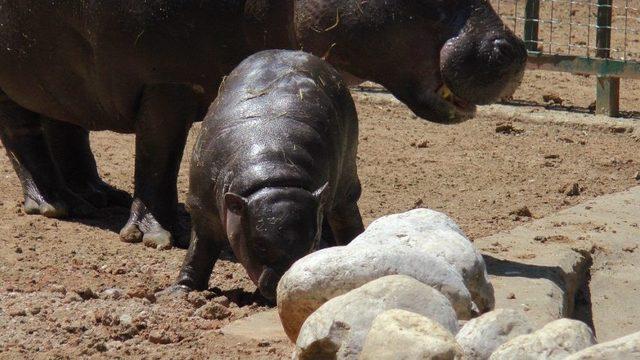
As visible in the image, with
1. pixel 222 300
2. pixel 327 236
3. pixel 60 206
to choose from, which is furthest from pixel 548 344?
pixel 60 206

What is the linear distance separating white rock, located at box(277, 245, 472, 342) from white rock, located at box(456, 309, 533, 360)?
17.3 inches

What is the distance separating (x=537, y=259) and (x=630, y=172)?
304 cm

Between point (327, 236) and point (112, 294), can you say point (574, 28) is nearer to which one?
point (327, 236)

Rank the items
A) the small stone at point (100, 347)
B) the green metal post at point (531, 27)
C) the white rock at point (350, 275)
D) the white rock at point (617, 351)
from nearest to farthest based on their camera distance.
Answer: the white rock at point (617, 351) → the white rock at point (350, 275) → the small stone at point (100, 347) → the green metal post at point (531, 27)

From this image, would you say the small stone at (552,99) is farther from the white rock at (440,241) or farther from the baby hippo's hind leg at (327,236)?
the white rock at (440,241)

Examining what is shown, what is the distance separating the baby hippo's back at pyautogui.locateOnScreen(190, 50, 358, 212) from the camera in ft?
17.7

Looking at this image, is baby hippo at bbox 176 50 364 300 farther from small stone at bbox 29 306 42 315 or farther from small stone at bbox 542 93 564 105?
small stone at bbox 542 93 564 105

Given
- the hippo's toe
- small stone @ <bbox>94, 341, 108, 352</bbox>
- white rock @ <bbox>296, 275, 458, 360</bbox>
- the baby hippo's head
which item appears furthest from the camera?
the hippo's toe

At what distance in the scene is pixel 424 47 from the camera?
263 inches

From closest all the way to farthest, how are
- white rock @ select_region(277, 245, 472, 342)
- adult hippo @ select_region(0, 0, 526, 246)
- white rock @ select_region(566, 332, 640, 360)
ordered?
white rock @ select_region(566, 332, 640, 360) → white rock @ select_region(277, 245, 472, 342) → adult hippo @ select_region(0, 0, 526, 246)

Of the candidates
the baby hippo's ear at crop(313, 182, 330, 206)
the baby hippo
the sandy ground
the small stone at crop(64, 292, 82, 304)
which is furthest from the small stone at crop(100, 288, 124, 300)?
the baby hippo's ear at crop(313, 182, 330, 206)

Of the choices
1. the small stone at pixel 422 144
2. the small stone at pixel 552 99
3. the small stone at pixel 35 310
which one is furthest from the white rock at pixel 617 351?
the small stone at pixel 552 99

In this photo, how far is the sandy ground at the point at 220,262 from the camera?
4.90 meters

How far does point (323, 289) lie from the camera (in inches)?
174
